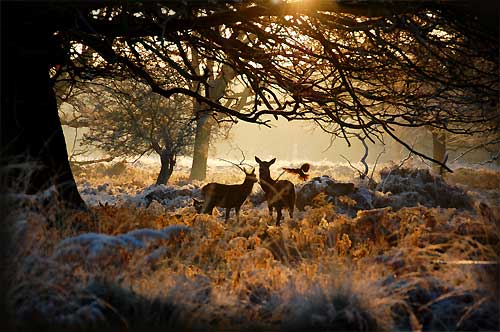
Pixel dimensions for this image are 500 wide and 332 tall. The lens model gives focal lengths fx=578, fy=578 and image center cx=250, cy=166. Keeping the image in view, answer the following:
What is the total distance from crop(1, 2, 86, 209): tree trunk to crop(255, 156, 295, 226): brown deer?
294 centimetres

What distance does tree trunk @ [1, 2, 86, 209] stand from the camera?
7.13m

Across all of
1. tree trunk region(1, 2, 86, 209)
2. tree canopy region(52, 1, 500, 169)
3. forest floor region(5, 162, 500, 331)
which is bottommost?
forest floor region(5, 162, 500, 331)

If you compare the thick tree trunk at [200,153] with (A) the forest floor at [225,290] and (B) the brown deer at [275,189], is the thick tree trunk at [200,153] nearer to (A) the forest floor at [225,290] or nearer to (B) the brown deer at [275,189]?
(B) the brown deer at [275,189]

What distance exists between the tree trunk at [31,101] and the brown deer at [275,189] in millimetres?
2938

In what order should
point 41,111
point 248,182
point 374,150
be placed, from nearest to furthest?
point 41,111 → point 248,182 → point 374,150

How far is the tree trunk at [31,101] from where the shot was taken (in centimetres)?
713

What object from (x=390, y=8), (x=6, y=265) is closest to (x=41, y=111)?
(x=6, y=265)

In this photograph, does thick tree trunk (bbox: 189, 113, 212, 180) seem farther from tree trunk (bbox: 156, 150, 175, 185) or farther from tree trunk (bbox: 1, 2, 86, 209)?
tree trunk (bbox: 1, 2, 86, 209)

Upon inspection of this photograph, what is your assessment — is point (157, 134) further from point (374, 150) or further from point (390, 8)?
point (374, 150)

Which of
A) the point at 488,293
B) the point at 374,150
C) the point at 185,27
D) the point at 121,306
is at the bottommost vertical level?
the point at 121,306

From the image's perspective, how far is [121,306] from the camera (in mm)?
4441

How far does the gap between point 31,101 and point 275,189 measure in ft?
12.9

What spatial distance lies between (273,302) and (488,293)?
1.70 m

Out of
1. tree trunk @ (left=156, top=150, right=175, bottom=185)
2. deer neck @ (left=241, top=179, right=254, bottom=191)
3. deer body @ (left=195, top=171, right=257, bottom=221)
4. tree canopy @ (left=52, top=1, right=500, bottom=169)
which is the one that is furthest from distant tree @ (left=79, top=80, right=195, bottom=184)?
tree canopy @ (left=52, top=1, right=500, bottom=169)
